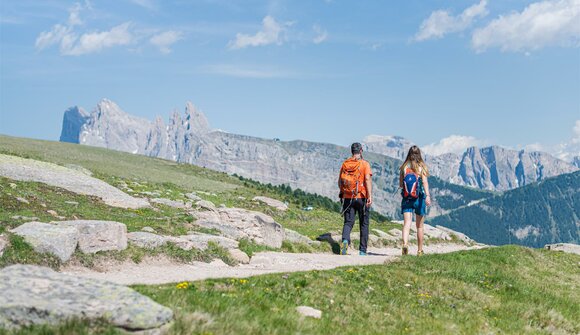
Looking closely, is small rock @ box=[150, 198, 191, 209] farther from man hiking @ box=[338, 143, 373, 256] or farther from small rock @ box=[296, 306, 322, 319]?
small rock @ box=[296, 306, 322, 319]

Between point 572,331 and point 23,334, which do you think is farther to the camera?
point 572,331

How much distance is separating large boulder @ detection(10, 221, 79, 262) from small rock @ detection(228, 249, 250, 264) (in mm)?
5683

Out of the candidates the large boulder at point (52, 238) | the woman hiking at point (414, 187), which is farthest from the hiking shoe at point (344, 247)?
the large boulder at point (52, 238)

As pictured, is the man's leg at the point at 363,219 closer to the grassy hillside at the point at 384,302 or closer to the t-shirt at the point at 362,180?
the t-shirt at the point at 362,180

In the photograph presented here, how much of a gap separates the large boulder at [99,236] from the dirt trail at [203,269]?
0.87m

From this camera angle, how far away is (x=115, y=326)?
7.47 m

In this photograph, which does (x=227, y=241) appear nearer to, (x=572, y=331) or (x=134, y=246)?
(x=134, y=246)

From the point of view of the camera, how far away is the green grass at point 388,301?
359 inches

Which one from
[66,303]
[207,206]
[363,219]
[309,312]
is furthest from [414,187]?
[66,303]

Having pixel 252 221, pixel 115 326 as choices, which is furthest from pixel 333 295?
pixel 252 221

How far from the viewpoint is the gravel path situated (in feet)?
100.0

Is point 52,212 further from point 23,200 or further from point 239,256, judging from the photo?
point 239,256

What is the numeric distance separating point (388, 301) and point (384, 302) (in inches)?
9.2

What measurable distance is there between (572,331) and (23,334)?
12.7 metres
